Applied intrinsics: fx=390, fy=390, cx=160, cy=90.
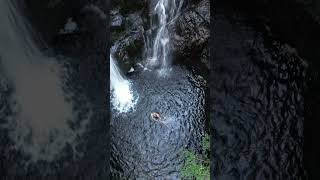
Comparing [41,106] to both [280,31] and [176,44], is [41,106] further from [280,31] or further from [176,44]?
[176,44]

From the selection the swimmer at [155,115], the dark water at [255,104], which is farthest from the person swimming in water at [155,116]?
the dark water at [255,104]

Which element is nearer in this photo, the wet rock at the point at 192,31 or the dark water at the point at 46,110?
the dark water at the point at 46,110

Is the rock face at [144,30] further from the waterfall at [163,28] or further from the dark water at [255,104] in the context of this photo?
the dark water at [255,104]

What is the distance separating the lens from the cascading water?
10.3ft

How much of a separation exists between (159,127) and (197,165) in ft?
1.65

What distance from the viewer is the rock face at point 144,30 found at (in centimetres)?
344

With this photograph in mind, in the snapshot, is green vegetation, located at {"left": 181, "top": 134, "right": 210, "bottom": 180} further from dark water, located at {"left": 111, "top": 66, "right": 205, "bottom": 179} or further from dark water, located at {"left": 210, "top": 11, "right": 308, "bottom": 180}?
dark water, located at {"left": 210, "top": 11, "right": 308, "bottom": 180}

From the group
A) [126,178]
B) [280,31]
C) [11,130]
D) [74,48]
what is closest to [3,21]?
[74,48]

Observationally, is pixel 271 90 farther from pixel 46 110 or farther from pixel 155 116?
pixel 46 110


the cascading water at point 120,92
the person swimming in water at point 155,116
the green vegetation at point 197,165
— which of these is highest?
the cascading water at point 120,92

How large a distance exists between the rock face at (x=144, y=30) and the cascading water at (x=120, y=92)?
114mm

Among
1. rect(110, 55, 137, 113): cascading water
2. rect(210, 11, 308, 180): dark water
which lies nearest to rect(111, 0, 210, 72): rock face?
rect(110, 55, 137, 113): cascading water

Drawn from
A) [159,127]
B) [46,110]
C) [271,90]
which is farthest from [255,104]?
[46,110]

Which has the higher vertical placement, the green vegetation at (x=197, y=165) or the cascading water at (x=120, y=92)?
the cascading water at (x=120, y=92)
